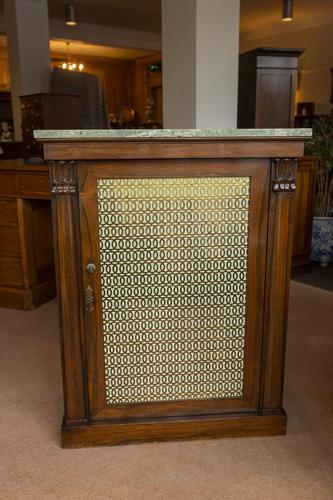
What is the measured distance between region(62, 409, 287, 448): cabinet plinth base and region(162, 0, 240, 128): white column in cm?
209

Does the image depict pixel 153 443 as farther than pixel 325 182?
No

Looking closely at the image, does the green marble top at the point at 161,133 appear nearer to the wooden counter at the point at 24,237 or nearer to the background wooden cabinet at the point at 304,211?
the wooden counter at the point at 24,237

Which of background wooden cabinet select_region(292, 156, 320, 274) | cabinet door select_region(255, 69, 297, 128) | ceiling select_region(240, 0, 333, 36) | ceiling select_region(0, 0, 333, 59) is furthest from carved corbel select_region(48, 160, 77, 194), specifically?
ceiling select_region(240, 0, 333, 36)

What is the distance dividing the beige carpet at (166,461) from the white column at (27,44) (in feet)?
13.7

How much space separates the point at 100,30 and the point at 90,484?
8.52 metres

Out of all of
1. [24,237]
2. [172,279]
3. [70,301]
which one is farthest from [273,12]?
[70,301]

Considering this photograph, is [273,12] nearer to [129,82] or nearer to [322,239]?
[129,82]

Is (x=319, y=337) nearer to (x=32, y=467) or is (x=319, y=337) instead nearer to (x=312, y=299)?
(x=312, y=299)

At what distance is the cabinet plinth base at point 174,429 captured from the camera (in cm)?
165

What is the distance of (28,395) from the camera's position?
2.02m

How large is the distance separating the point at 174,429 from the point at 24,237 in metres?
1.67

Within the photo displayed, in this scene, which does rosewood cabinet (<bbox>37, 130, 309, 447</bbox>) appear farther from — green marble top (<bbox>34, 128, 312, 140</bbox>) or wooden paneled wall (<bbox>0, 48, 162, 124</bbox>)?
wooden paneled wall (<bbox>0, 48, 162, 124</bbox>)

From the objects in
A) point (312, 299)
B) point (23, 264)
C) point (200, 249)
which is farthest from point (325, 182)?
point (200, 249)

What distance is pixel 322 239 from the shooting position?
397 centimetres
